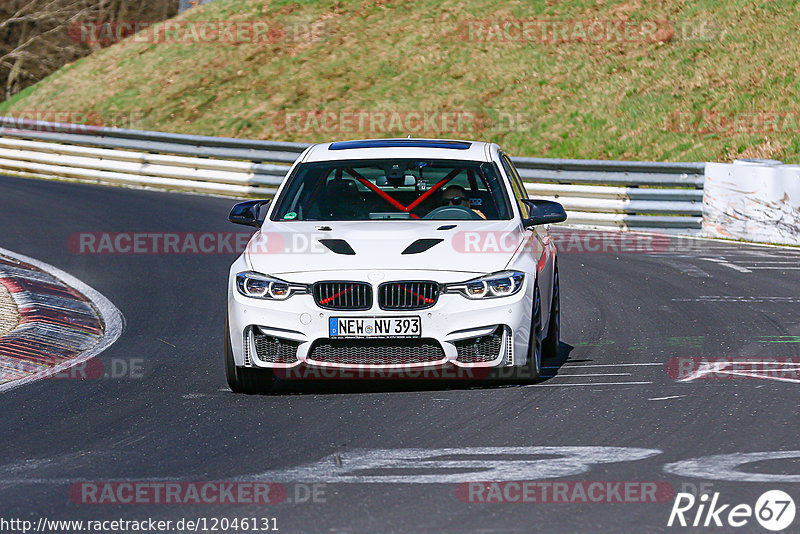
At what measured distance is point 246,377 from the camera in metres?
8.01

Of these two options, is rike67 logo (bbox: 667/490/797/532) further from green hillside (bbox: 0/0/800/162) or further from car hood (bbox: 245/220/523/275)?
green hillside (bbox: 0/0/800/162)

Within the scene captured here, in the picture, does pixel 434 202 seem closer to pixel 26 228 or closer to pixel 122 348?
pixel 122 348

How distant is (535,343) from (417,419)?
1205 millimetres

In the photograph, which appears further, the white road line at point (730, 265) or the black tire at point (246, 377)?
the white road line at point (730, 265)

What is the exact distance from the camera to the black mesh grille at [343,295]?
304 inches

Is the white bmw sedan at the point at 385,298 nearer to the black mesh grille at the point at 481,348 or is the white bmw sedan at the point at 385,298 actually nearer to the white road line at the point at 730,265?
the black mesh grille at the point at 481,348

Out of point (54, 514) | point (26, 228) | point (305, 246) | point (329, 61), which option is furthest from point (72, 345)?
point (329, 61)

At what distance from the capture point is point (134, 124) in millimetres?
33094

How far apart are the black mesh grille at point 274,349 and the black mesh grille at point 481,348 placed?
1.00m

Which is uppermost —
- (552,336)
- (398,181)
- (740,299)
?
(398,181)

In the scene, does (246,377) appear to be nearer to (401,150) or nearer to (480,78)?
(401,150)

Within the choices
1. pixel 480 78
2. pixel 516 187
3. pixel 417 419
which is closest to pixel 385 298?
pixel 417 419

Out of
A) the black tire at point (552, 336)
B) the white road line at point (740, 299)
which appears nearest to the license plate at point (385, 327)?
the black tire at point (552, 336)

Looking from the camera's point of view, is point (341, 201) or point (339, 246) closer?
point (339, 246)
